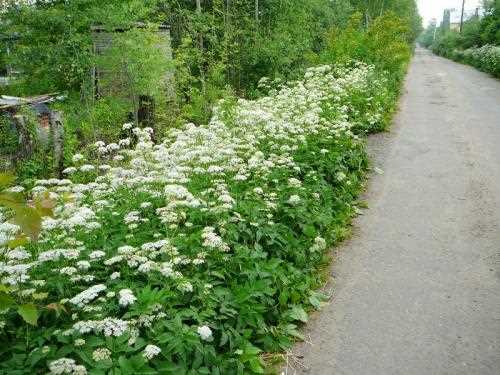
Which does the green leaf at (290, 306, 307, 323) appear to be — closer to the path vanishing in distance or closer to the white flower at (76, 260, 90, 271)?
the path vanishing in distance

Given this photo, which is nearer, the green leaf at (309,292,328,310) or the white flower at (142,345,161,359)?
the white flower at (142,345,161,359)

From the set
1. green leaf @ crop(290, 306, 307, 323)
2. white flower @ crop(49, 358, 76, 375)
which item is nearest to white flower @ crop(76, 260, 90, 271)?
white flower @ crop(49, 358, 76, 375)

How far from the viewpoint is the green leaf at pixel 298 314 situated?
4.68 meters

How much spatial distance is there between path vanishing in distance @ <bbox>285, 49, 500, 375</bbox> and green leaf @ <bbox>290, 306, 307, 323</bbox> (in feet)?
0.39

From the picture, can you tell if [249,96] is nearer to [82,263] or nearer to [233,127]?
[233,127]

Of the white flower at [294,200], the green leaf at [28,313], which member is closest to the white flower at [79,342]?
the green leaf at [28,313]

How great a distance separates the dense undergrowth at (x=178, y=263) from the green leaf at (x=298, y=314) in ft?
0.05

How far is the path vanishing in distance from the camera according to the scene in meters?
4.21

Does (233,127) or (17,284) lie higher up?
(233,127)

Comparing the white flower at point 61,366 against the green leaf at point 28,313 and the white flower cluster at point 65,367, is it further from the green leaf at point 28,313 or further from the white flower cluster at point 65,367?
the green leaf at point 28,313

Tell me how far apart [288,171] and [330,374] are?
3196 mm

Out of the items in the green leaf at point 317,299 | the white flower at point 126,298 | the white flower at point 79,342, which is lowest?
the green leaf at point 317,299

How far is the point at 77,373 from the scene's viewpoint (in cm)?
293

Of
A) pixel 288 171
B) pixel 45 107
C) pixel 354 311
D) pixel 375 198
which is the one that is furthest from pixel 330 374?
pixel 45 107
